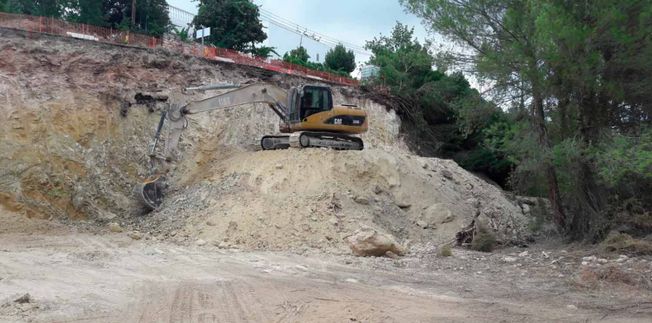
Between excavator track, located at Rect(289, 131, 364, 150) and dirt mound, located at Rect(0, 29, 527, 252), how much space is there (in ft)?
2.62

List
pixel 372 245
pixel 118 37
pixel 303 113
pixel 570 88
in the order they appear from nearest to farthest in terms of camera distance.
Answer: pixel 372 245 → pixel 570 88 → pixel 303 113 → pixel 118 37

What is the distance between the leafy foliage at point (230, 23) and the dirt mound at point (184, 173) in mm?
15308

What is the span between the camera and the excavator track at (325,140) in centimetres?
1806

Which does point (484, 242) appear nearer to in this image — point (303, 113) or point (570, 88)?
point (570, 88)

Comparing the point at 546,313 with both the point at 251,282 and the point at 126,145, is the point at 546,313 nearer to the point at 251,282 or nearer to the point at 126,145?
the point at 251,282

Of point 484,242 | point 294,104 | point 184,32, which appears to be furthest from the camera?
point 184,32

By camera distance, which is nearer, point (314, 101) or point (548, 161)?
point (548, 161)

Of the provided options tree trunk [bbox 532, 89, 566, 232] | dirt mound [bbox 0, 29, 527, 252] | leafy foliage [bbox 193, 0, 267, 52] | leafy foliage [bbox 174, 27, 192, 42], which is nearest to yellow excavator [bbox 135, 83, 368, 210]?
dirt mound [bbox 0, 29, 527, 252]

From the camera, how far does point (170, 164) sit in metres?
17.8

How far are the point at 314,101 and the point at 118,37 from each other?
8.19 meters

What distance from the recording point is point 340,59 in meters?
45.3

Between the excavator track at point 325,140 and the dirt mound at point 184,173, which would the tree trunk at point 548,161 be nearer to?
the dirt mound at point 184,173

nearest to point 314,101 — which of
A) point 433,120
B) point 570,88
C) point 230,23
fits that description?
point 570,88

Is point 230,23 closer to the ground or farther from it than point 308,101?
farther from it
